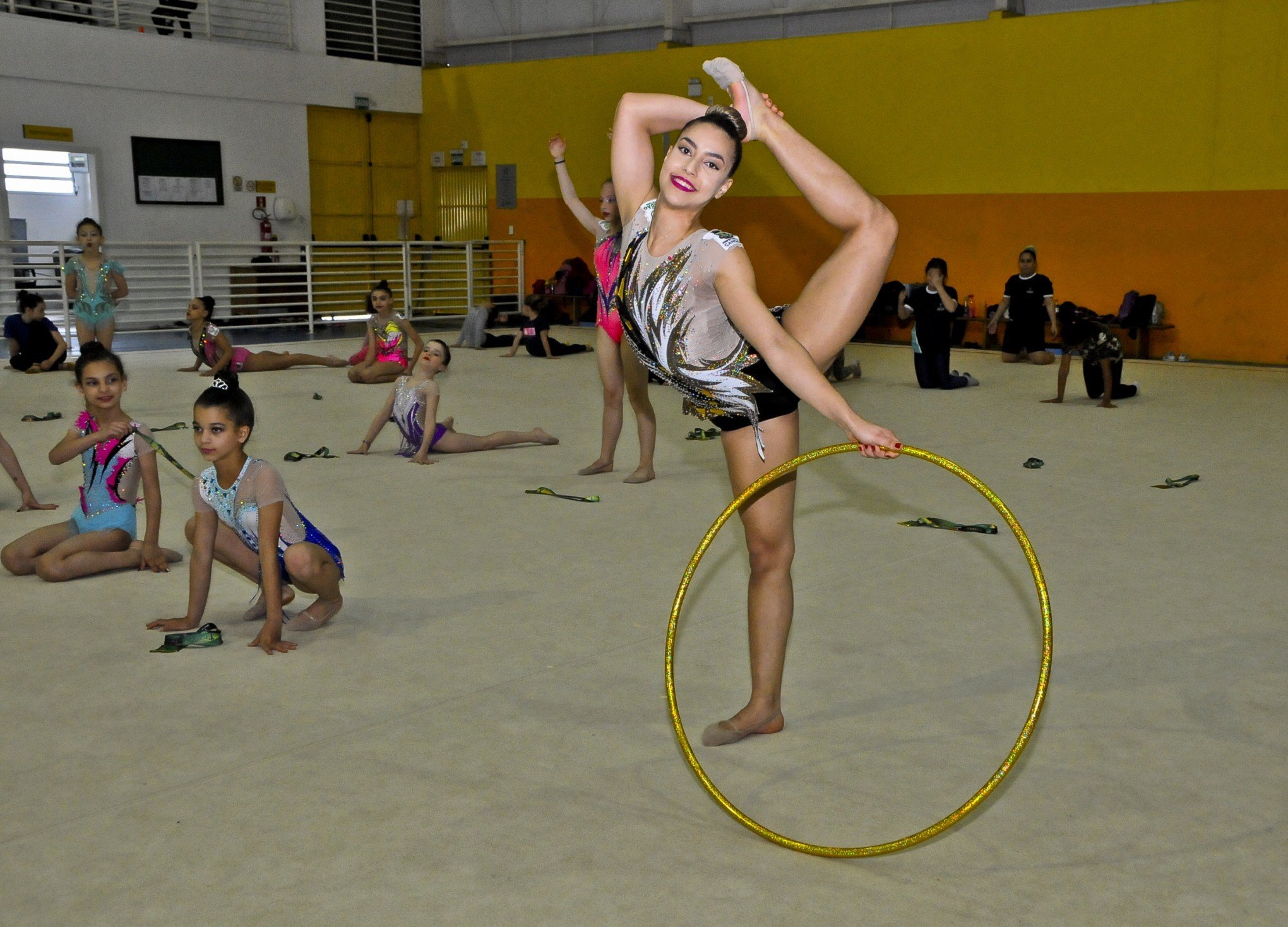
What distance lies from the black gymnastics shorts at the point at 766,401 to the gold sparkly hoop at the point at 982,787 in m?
0.21

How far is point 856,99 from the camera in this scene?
609 inches

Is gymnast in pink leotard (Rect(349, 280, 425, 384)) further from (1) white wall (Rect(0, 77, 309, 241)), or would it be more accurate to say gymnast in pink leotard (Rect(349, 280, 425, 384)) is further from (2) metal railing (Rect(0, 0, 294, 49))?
(2) metal railing (Rect(0, 0, 294, 49))

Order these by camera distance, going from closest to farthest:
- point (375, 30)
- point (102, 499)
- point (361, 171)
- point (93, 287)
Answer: point (102, 499) < point (93, 287) < point (375, 30) < point (361, 171)

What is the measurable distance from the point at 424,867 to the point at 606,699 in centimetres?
106

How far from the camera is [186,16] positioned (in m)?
18.1

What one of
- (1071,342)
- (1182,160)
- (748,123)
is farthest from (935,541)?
(1182,160)

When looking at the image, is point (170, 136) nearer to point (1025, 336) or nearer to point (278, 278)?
point (278, 278)

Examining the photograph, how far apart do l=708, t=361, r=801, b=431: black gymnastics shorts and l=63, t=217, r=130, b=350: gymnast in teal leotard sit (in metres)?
9.73

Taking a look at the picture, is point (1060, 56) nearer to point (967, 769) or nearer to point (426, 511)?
point (426, 511)

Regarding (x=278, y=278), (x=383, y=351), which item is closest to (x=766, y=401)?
(x=383, y=351)

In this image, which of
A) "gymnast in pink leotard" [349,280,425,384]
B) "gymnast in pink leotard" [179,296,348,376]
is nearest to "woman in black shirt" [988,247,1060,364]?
"gymnast in pink leotard" [349,280,425,384]

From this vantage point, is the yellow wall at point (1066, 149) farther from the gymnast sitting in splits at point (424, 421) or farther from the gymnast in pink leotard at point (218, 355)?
the gymnast sitting in splits at point (424, 421)

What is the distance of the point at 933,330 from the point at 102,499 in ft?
26.4

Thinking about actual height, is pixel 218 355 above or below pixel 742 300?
below
